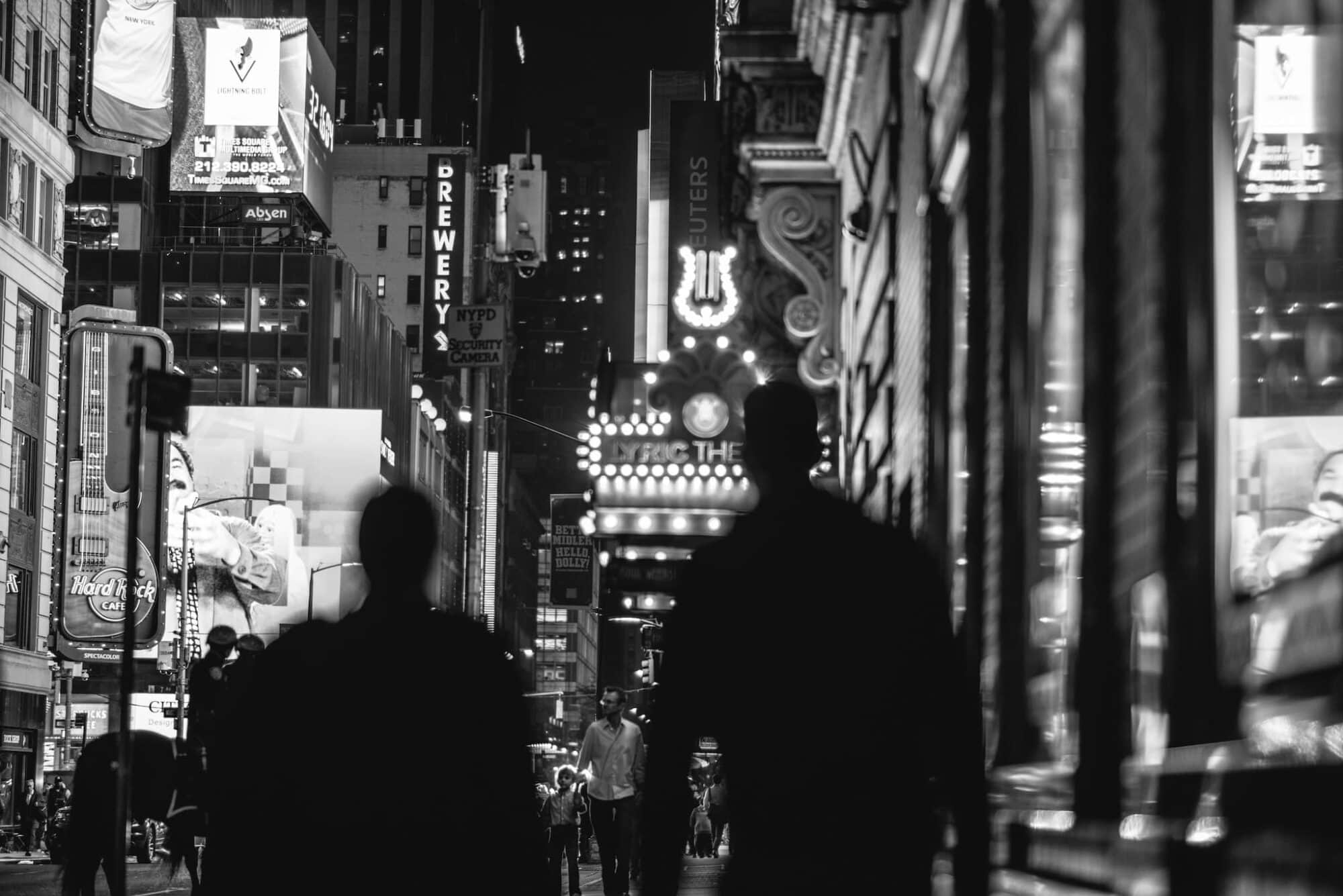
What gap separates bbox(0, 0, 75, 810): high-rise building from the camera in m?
56.8

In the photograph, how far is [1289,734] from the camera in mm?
3086

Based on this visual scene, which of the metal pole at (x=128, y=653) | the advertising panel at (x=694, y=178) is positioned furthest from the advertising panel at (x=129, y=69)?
the metal pole at (x=128, y=653)

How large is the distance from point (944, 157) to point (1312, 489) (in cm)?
595

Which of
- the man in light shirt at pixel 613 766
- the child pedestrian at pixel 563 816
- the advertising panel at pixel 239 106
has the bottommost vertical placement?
the child pedestrian at pixel 563 816

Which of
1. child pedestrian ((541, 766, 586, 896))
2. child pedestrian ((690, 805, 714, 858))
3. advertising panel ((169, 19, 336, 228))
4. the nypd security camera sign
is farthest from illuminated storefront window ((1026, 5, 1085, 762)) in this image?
advertising panel ((169, 19, 336, 228))

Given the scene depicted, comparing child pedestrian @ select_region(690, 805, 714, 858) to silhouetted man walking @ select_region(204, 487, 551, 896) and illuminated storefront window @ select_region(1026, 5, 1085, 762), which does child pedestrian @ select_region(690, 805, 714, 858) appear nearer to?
illuminated storefront window @ select_region(1026, 5, 1085, 762)

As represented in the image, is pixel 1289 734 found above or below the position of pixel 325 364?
below

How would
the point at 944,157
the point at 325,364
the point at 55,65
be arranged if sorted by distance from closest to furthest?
1. the point at 944,157
2. the point at 55,65
3. the point at 325,364

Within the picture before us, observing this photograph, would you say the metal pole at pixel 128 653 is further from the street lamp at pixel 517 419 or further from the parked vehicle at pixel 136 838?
the parked vehicle at pixel 136 838

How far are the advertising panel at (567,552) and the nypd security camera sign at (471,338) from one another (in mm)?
15737

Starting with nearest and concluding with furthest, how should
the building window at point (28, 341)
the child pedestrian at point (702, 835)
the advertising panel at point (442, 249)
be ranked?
the child pedestrian at point (702, 835) → the building window at point (28, 341) → the advertising panel at point (442, 249)

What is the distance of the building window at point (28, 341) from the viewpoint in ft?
193

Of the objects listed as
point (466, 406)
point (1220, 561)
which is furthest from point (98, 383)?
point (466, 406)

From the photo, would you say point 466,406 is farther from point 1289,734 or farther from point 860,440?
point 1289,734
